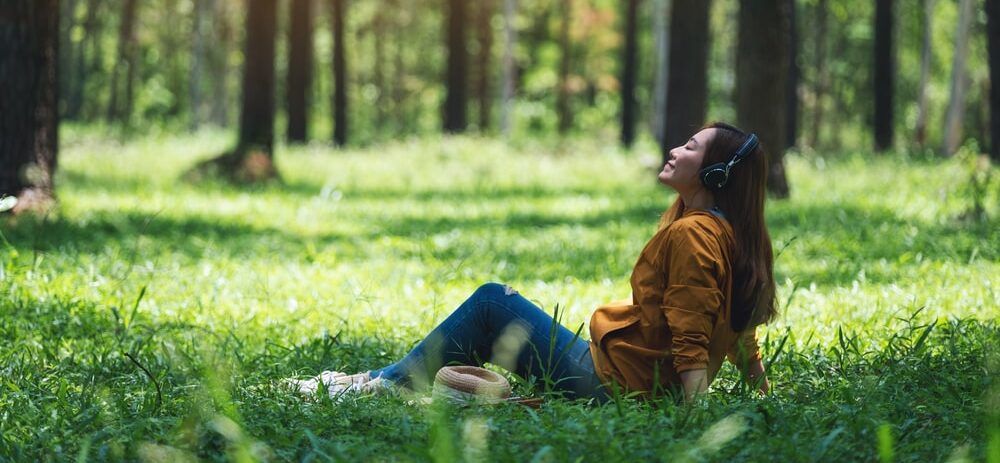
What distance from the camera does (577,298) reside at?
291 inches

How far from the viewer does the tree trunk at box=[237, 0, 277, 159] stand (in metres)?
→ 17.3

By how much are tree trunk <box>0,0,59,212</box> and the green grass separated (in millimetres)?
428

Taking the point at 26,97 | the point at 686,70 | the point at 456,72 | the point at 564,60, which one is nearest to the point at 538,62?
the point at 564,60

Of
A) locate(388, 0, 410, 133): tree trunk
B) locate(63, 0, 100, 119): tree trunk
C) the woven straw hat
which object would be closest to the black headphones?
the woven straw hat

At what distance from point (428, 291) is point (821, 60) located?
115ft

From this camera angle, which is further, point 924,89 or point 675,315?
point 924,89

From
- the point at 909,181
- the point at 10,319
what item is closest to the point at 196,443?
the point at 10,319

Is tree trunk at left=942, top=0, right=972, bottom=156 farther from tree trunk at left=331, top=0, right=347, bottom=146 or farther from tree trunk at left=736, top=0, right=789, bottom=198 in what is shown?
→ tree trunk at left=331, top=0, right=347, bottom=146

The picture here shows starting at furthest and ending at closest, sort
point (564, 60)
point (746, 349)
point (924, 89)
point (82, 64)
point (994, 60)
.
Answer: point (82, 64), point (564, 60), point (924, 89), point (994, 60), point (746, 349)

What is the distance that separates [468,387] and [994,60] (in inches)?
558

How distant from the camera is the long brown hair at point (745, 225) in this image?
14.4ft

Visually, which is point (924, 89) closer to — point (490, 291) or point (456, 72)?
point (456, 72)

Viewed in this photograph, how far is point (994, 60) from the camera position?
16.1m

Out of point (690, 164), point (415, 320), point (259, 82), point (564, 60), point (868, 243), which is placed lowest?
point (868, 243)
